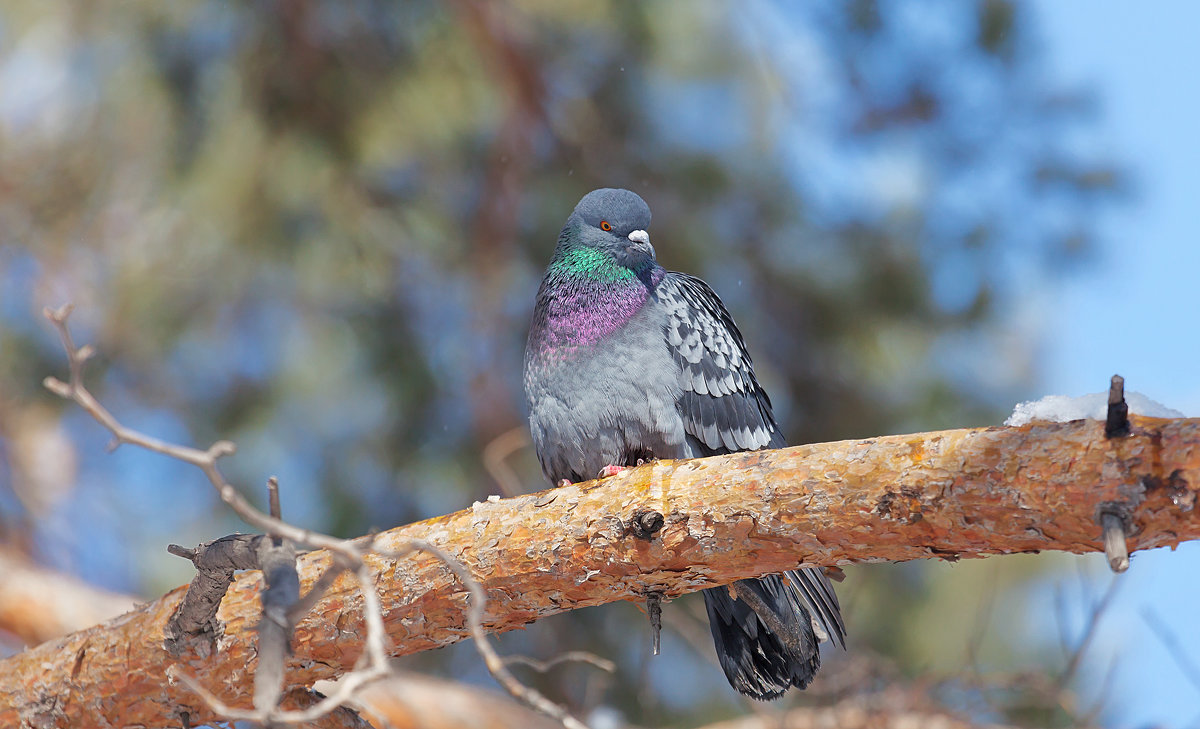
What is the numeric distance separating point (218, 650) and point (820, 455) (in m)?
1.74

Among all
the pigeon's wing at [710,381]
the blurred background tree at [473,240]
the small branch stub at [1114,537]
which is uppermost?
the blurred background tree at [473,240]

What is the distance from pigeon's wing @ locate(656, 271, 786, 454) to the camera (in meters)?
3.65

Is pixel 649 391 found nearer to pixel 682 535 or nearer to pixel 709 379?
pixel 709 379

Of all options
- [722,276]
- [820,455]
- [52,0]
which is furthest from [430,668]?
[52,0]

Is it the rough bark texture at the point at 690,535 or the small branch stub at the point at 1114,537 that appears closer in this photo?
the small branch stub at the point at 1114,537

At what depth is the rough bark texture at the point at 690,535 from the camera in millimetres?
2090

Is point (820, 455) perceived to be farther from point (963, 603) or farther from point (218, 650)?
point (963, 603)

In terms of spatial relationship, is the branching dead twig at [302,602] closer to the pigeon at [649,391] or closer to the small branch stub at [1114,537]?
the small branch stub at [1114,537]

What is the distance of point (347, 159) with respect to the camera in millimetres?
6465

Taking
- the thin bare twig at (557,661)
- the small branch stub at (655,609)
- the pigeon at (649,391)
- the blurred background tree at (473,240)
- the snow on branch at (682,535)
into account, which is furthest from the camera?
the blurred background tree at (473,240)

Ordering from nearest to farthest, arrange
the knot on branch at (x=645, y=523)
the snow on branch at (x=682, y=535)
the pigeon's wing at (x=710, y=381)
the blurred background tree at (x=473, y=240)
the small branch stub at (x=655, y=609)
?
the snow on branch at (x=682, y=535), the knot on branch at (x=645, y=523), the small branch stub at (x=655, y=609), the pigeon's wing at (x=710, y=381), the blurred background tree at (x=473, y=240)

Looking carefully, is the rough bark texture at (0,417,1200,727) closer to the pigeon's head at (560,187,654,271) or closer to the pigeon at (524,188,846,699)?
the pigeon at (524,188,846,699)

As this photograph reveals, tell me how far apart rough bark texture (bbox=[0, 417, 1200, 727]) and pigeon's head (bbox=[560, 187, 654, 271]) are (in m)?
1.36

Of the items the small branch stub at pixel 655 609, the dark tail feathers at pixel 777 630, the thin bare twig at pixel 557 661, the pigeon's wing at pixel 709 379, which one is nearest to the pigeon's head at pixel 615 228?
the pigeon's wing at pixel 709 379
